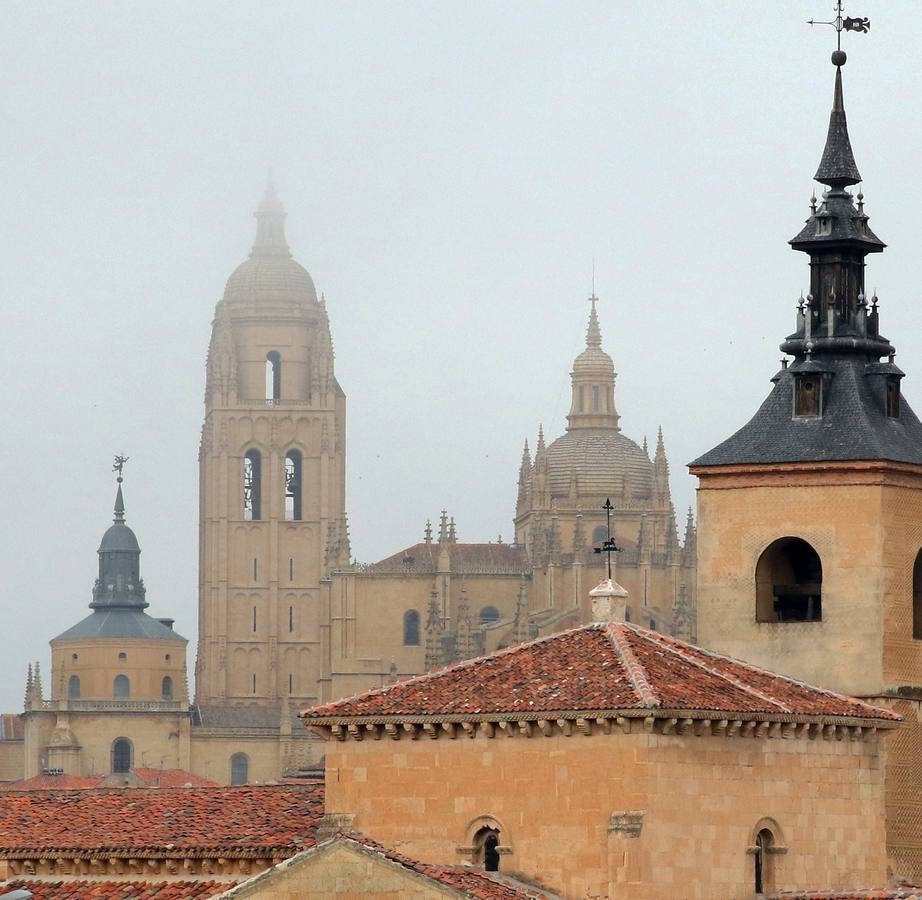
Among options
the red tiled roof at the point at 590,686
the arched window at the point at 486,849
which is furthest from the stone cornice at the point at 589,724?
the arched window at the point at 486,849

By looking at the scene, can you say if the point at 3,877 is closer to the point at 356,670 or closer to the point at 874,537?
the point at 874,537

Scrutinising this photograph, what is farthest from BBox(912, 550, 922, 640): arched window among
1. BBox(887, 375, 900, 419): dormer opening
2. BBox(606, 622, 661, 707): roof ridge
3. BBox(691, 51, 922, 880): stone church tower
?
BBox(606, 622, 661, 707): roof ridge

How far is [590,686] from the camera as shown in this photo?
40188mm

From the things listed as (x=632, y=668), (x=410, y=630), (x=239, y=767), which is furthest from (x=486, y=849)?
(x=239, y=767)

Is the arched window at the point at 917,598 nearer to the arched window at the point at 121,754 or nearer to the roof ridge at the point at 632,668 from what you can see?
the roof ridge at the point at 632,668

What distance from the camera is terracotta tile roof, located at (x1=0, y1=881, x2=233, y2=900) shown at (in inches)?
1636

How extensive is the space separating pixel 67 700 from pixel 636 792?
490 feet

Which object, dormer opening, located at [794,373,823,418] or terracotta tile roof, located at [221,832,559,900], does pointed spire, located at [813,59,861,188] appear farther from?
terracotta tile roof, located at [221,832,559,900]

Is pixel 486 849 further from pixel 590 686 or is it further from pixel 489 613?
pixel 489 613

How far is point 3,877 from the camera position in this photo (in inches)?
1714

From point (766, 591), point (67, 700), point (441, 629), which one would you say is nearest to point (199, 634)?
point (67, 700)

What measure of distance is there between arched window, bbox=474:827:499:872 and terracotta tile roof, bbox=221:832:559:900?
1.65ft

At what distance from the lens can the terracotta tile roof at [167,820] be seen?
140ft

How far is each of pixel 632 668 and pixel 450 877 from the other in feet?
11.8
